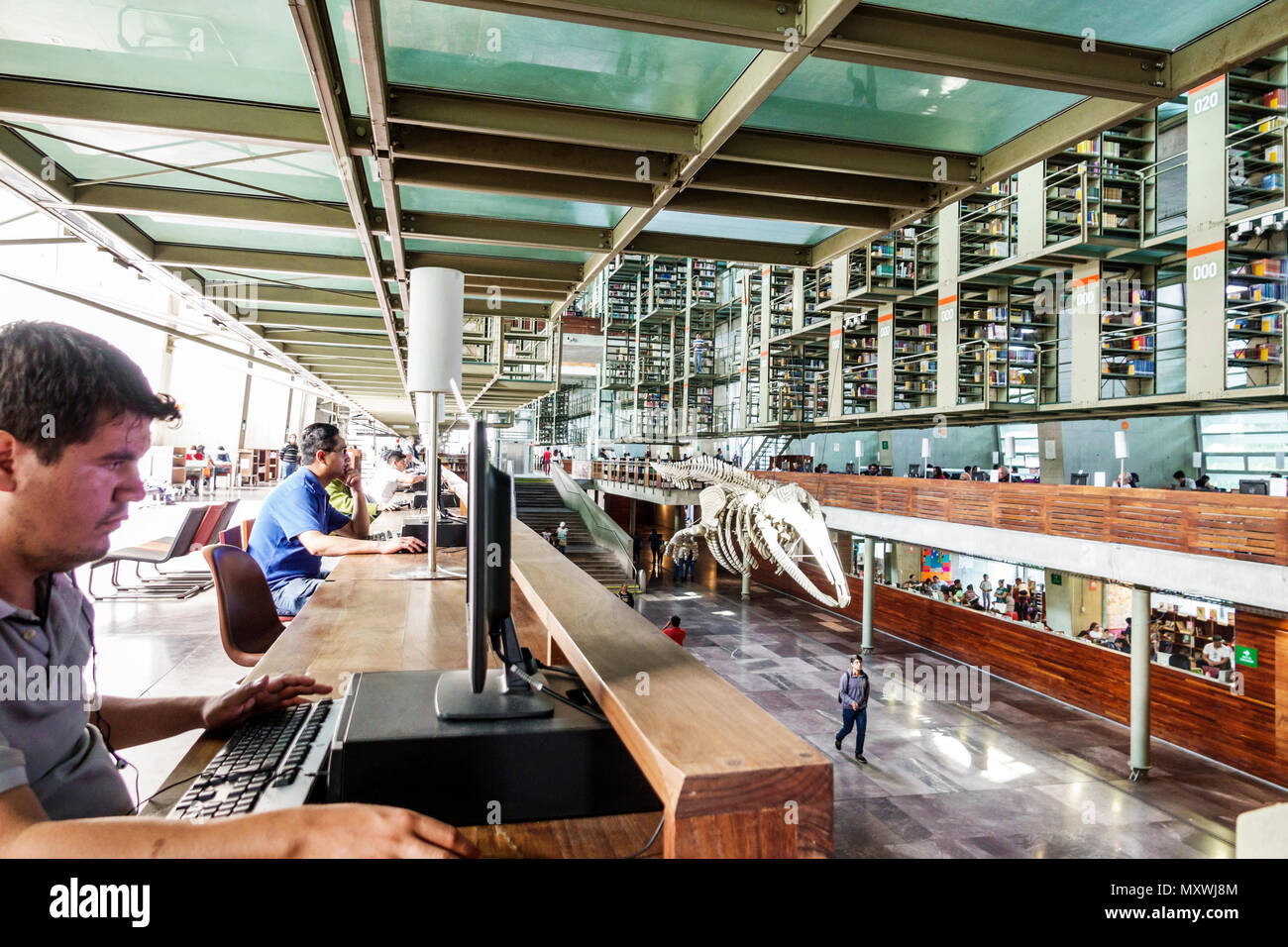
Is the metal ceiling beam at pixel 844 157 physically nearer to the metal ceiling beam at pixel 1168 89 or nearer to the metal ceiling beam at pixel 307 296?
the metal ceiling beam at pixel 1168 89

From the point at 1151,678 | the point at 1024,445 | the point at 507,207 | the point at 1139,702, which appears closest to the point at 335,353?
the point at 507,207

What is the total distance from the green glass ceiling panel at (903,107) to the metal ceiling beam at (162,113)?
219cm

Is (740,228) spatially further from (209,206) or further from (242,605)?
(242,605)

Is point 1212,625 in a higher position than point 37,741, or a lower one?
lower

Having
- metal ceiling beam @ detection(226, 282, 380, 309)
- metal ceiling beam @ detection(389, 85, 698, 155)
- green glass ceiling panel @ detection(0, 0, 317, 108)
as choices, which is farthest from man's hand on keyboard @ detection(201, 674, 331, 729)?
metal ceiling beam @ detection(226, 282, 380, 309)

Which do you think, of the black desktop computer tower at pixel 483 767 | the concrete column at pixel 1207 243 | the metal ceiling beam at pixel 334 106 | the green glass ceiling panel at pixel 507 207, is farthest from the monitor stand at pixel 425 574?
the concrete column at pixel 1207 243

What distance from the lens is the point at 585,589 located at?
1878 mm

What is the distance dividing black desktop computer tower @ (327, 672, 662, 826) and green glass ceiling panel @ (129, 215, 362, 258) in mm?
4483

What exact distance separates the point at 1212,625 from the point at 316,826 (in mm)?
11358

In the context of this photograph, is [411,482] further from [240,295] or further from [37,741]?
[37,741]

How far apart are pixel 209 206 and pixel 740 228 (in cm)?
332

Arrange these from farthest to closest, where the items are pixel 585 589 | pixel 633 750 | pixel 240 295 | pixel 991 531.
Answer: pixel 991 531, pixel 240 295, pixel 585 589, pixel 633 750

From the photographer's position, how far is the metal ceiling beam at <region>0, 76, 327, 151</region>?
111 inches
